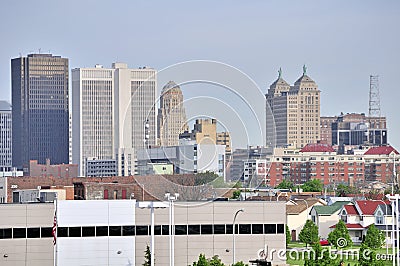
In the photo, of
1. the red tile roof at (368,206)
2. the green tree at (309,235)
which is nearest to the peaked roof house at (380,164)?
the red tile roof at (368,206)

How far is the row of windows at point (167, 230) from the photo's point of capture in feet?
136

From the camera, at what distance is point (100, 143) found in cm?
19850

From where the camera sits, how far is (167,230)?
140 feet

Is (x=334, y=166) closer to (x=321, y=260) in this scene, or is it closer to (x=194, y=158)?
(x=321, y=260)

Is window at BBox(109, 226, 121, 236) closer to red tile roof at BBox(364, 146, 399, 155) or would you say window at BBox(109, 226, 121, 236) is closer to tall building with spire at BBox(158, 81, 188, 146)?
tall building with spire at BBox(158, 81, 188, 146)

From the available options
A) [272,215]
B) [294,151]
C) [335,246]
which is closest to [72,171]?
[294,151]

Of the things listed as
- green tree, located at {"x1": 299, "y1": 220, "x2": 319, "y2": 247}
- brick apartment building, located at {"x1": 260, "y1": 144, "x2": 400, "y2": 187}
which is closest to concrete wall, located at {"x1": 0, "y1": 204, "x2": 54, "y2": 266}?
green tree, located at {"x1": 299, "y1": 220, "x2": 319, "y2": 247}

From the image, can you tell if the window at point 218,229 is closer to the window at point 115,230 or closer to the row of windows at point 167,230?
the row of windows at point 167,230

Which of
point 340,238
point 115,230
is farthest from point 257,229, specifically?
point 340,238

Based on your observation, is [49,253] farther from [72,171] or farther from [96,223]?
[72,171]

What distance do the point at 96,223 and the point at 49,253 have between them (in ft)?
6.22

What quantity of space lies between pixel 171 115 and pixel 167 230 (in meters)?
4.66

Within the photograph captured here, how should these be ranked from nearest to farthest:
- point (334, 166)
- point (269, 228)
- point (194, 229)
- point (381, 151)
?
point (194, 229) → point (269, 228) → point (334, 166) → point (381, 151)

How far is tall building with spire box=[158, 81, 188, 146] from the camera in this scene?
127 ft
